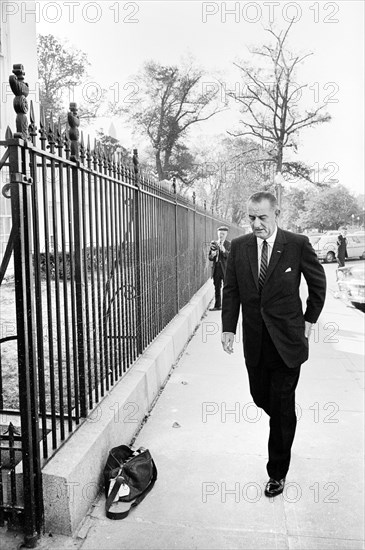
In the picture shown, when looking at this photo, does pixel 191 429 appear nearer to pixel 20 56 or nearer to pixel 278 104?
pixel 20 56

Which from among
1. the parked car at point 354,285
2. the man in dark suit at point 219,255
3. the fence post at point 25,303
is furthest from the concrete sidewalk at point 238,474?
the parked car at point 354,285

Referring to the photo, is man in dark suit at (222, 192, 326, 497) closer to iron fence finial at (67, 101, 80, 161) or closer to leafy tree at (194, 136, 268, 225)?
iron fence finial at (67, 101, 80, 161)

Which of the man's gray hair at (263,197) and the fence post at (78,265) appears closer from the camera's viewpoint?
the man's gray hair at (263,197)

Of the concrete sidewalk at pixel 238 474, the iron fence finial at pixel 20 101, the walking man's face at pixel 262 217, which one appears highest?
the iron fence finial at pixel 20 101

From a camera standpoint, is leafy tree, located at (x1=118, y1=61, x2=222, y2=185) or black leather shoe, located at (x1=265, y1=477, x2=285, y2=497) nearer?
black leather shoe, located at (x1=265, y1=477, x2=285, y2=497)

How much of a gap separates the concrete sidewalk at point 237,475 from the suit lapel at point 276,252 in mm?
1509

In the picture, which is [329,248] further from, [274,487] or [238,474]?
[274,487]

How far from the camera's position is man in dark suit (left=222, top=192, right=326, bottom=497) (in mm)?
3529

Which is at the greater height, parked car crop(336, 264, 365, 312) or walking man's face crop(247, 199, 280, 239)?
walking man's face crop(247, 199, 280, 239)

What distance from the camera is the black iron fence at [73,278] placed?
2.78 meters

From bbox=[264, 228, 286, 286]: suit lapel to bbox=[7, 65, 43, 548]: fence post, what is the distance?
1.61 meters

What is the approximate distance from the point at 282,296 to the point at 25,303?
1723mm

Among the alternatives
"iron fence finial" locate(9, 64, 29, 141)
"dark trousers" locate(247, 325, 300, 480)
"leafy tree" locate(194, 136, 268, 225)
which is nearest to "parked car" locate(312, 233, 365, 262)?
"leafy tree" locate(194, 136, 268, 225)

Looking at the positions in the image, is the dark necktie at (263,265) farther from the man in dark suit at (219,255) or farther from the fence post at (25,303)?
the man in dark suit at (219,255)
